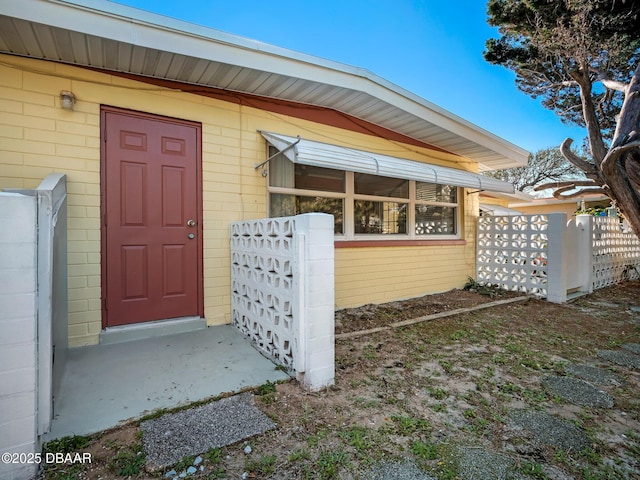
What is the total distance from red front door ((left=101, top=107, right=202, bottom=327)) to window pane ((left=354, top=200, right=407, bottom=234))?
253 centimetres

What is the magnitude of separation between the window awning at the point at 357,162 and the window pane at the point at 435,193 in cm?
64

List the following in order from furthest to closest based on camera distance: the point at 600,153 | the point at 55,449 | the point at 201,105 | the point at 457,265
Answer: the point at 457,265
the point at 600,153
the point at 201,105
the point at 55,449

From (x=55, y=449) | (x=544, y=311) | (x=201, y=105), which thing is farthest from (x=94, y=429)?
(x=544, y=311)

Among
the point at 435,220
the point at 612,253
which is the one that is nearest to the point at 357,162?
the point at 435,220

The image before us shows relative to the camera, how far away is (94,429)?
189cm

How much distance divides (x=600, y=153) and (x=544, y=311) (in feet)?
11.6

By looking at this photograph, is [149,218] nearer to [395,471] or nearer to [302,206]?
[302,206]

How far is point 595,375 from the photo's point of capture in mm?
2764

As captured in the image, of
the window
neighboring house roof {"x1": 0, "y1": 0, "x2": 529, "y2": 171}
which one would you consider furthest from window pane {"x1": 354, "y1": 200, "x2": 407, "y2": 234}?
neighboring house roof {"x1": 0, "y1": 0, "x2": 529, "y2": 171}

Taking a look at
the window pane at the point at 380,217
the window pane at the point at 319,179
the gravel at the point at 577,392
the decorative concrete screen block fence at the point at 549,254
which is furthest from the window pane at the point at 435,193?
the gravel at the point at 577,392

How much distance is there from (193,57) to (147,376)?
3042mm

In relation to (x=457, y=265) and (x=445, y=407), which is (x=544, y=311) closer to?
(x=457, y=265)

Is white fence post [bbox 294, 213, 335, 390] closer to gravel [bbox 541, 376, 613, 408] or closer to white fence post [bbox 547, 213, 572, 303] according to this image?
gravel [bbox 541, 376, 613, 408]

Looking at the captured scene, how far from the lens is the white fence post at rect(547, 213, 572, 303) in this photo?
545 cm
